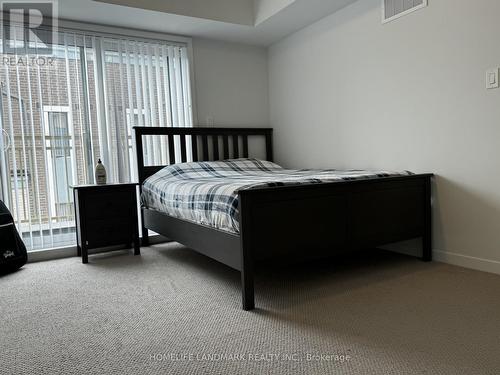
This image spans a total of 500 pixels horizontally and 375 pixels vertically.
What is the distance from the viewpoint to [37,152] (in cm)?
304

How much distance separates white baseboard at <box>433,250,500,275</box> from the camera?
228cm

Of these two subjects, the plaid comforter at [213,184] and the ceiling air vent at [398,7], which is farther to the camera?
the ceiling air vent at [398,7]

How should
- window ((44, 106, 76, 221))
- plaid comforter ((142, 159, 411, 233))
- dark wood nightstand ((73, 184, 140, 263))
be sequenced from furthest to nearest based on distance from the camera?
1. window ((44, 106, 76, 221))
2. dark wood nightstand ((73, 184, 140, 263))
3. plaid comforter ((142, 159, 411, 233))

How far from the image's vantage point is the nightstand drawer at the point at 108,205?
294 cm

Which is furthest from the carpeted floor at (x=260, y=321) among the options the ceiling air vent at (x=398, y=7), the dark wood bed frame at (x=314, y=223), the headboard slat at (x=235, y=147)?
the ceiling air vent at (x=398, y=7)

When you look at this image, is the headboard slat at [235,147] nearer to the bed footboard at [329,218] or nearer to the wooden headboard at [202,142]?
the wooden headboard at [202,142]

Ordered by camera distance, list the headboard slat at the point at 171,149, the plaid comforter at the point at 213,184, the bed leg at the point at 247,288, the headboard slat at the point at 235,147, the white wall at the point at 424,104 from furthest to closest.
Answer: the headboard slat at the point at 235,147, the headboard slat at the point at 171,149, the white wall at the point at 424,104, the plaid comforter at the point at 213,184, the bed leg at the point at 247,288

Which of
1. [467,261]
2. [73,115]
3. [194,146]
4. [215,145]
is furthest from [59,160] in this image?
[467,261]

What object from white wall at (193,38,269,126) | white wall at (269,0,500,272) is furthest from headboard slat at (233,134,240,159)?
white wall at (269,0,500,272)

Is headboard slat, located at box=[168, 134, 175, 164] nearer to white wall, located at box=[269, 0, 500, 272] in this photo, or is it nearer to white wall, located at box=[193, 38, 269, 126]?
white wall, located at box=[193, 38, 269, 126]

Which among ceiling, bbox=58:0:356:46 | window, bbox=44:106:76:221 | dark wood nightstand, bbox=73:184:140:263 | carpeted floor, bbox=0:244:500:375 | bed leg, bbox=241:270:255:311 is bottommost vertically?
carpeted floor, bbox=0:244:500:375

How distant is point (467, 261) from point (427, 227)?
31cm

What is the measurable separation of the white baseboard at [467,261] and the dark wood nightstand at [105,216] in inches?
90.9

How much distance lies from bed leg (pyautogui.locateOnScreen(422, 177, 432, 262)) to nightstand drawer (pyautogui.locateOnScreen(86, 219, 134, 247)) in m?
2.24
